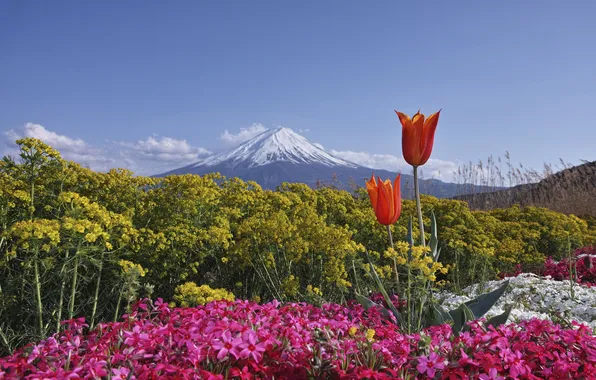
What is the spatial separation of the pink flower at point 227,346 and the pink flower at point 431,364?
0.71 meters

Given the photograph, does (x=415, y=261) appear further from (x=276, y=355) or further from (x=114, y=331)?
(x=114, y=331)

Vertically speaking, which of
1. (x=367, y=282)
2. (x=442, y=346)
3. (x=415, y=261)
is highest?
(x=415, y=261)

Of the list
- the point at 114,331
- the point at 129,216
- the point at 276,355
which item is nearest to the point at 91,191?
the point at 129,216

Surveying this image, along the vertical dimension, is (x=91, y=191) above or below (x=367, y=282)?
above

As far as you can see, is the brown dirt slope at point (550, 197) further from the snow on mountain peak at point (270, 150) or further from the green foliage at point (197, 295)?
the snow on mountain peak at point (270, 150)

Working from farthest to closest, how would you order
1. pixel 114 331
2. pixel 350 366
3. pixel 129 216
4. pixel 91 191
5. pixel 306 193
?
pixel 306 193 < pixel 91 191 < pixel 129 216 < pixel 114 331 < pixel 350 366

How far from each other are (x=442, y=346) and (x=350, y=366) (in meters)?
0.48

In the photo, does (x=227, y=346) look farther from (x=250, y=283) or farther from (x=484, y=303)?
(x=250, y=283)

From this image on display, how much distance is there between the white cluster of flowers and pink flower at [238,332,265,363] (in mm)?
2825

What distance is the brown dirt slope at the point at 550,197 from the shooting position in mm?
13641

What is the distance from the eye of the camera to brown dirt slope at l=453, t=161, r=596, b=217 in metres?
13.6

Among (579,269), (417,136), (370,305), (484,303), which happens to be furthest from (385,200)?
(579,269)

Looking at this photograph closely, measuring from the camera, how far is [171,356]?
1985 millimetres

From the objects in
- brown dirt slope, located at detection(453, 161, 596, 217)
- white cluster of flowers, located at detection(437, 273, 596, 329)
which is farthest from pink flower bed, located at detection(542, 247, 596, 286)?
brown dirt slope, located at detection(453, 161, 596, 217)
